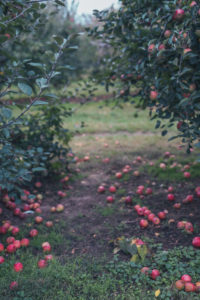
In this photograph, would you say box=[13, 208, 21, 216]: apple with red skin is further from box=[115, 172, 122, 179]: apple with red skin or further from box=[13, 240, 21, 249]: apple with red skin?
box=[115, 172, 122, 179]: apple with red skin

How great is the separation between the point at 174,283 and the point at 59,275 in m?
0.86

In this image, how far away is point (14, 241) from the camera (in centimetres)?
281

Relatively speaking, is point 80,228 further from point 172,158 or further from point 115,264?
point 172,158

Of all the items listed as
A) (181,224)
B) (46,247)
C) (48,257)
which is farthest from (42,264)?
(181,224)

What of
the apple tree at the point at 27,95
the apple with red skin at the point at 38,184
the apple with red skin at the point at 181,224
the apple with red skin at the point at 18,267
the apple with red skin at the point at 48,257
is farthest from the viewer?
the apple with red skin at the point at 38,184

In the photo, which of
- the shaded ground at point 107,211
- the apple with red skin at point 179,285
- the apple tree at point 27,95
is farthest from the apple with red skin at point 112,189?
the apple with red skin at point 179,285

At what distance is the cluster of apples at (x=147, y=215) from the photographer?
307cm

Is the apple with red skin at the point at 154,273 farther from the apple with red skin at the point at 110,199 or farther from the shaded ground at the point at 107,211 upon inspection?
the apple with red skin at the point at 110,199

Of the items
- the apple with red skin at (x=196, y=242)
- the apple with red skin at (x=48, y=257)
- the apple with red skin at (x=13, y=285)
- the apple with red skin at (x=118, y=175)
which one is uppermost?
the apple with red skin at (x=196, y=242)

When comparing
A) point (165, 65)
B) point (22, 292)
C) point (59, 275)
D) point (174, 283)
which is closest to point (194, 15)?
point (165, 65)

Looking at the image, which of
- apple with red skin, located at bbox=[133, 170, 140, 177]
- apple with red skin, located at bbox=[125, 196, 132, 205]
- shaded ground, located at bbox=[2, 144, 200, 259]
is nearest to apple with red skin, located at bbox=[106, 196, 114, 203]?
shaded ground, located at bbox=[2, 144, 200, 259]

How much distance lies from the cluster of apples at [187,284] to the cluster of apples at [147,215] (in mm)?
945

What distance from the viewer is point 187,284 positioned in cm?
209

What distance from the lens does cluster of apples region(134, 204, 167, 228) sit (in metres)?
3.07
